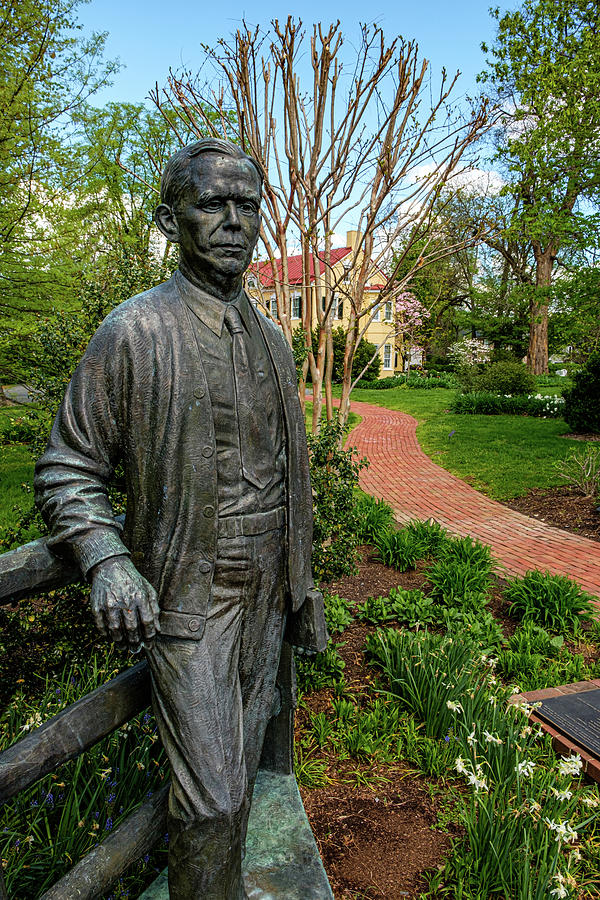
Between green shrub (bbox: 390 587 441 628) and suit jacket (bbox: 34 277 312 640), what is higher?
suit jacket (bbox: 34 277 312 640)

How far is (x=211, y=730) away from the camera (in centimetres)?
154

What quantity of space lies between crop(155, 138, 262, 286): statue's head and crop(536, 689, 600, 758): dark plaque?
10.4 ft

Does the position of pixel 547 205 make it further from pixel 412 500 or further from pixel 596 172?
pixel 412 500

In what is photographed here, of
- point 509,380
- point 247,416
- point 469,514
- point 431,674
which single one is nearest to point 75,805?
point 247,416

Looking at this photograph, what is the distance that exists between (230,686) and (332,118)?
4997mm

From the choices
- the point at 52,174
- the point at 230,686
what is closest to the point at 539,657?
the point at 230,686

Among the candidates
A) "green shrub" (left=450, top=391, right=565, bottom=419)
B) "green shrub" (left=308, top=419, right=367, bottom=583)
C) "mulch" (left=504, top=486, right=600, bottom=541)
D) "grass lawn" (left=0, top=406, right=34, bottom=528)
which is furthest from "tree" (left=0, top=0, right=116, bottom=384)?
"green shrub" (left=450, top=391, right=565, bottom=419)

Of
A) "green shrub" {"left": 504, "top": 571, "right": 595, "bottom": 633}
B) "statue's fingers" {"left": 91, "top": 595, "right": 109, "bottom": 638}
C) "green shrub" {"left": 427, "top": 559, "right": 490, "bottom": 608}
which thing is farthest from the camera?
"green shrub" {"left": 427, "top": 559, "right": 490, "bottom": 608}

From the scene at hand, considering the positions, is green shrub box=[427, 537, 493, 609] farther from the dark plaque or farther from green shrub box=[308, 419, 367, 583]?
the dark plaque

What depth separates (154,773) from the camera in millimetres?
2672

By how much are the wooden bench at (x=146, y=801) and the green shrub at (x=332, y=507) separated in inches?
76.7

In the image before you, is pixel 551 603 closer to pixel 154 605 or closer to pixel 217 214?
pixel 154 605

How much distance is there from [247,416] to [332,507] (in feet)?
8.63

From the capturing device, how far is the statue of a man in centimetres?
151
